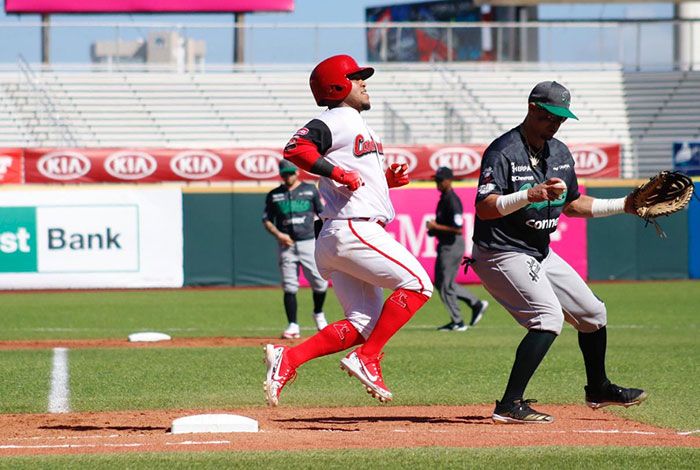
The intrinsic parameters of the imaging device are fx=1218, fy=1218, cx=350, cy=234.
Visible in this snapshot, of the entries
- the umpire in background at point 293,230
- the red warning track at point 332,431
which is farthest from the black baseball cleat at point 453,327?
the red warning track at point 332,431

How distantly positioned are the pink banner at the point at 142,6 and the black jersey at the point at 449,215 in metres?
22.2

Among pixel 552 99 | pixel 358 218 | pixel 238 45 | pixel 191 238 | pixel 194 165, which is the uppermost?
pixel 238 45

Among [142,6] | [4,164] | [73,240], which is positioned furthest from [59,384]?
[142,6]

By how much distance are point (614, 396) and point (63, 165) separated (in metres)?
20.3

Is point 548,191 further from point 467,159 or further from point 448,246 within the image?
point 467,159

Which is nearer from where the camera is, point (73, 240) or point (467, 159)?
point (73, 240)

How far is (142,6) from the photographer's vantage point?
36812 mm

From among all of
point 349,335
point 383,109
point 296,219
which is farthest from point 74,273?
point 349,335

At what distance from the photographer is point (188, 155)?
87.4 feet

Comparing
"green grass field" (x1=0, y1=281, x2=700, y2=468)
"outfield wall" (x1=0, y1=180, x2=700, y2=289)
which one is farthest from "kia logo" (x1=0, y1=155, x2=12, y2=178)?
"green grass field" (x1=0, y1=281, x2=700, y2=468)

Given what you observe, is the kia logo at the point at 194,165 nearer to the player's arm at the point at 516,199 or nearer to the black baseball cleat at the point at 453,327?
the black baseball cleat at the point at 453,327

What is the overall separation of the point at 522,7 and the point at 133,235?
1992 cm

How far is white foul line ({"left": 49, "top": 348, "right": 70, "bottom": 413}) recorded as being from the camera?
8.59 m

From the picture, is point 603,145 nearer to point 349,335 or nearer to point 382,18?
point 349,335
